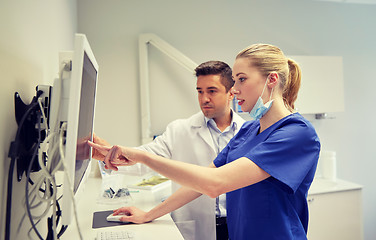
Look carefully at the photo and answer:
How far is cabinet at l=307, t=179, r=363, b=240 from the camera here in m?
2.59

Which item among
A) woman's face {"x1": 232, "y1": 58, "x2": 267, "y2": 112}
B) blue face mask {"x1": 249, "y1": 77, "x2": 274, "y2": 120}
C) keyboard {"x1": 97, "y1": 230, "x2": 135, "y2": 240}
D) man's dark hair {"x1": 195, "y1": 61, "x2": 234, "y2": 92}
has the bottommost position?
keyboard {"x1": 97, "y1": 230, "x2": 135, "y2": 240}

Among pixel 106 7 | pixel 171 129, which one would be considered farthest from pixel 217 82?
pixel 106 7

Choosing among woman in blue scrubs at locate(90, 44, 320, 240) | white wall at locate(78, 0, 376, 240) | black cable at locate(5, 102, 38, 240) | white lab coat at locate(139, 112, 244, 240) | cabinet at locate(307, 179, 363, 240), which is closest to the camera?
black cable at locate(5, 102, 38, 240)

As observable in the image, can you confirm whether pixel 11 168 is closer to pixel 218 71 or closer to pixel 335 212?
pixel 218 71

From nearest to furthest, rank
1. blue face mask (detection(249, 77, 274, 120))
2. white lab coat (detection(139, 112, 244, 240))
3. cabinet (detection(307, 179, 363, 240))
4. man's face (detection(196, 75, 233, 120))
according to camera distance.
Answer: blue face mask (detection(249, 77, 274, 120)) → white lab coat (detection(139, 112, 244, 240)) → man's face (detection(196, 75, 233, 120)) → cabinet (detection(307, 179, 363, 240))

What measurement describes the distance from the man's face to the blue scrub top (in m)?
0.65

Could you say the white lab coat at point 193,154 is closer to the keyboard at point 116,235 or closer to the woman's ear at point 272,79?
the keyboard at point 116,235

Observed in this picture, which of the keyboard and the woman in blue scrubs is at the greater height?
the woman in blue scrubs

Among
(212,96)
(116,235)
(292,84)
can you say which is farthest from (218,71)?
(116,235)

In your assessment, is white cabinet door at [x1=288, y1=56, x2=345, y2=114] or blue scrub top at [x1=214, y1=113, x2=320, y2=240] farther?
white cabinet door at [x1=288, y1=56, x2=345, y2=114]

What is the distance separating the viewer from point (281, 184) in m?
1.12

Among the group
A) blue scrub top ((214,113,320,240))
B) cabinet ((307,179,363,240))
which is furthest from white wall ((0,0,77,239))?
cabinet ((307,179,363,240))

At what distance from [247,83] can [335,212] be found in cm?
197

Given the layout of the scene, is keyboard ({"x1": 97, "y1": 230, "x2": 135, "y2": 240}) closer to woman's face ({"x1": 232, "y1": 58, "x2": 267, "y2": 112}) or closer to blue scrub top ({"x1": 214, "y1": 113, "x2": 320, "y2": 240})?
blue scrub top ({"x1": 214, "y1": 113, "x2": 320, "y2": 240})
